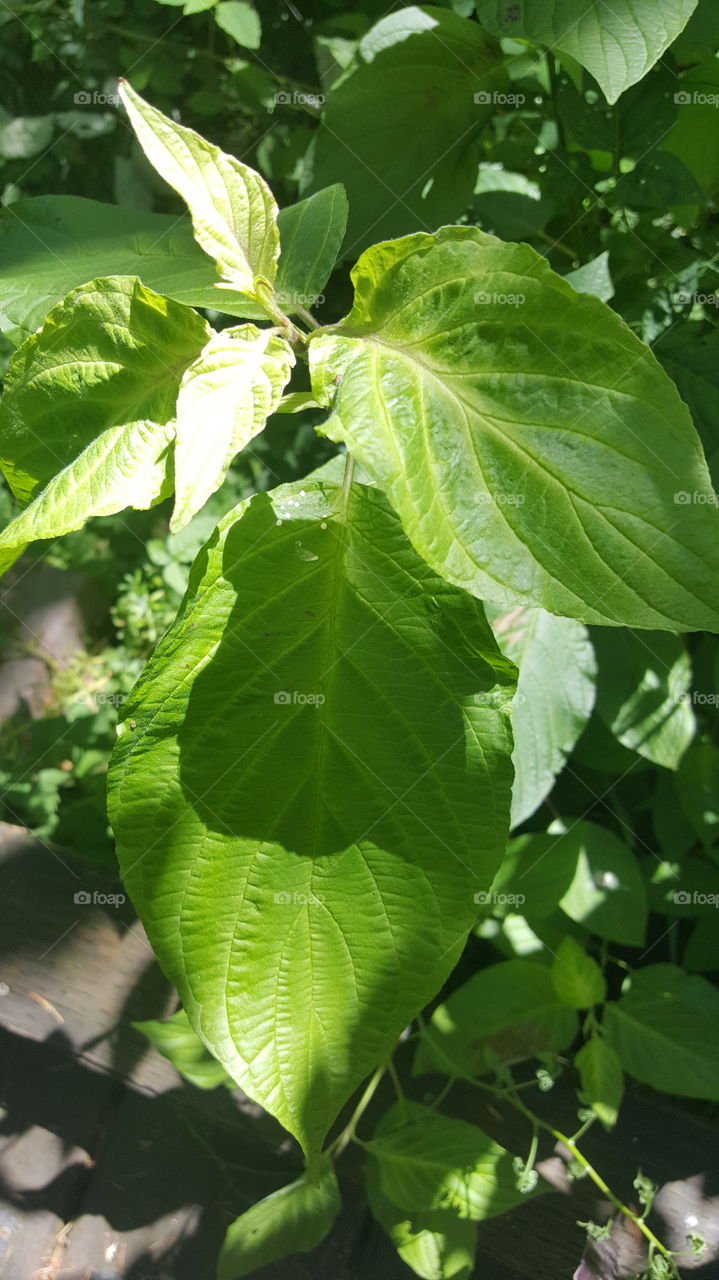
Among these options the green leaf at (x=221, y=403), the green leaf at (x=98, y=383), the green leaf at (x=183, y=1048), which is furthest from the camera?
the green leaf at (x=183, y=1048)

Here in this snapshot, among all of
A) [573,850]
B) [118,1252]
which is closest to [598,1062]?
[573,850]

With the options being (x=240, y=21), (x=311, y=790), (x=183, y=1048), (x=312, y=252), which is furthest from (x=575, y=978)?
(x=240, y=21)

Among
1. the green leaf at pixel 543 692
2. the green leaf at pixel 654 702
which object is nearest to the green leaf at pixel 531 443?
the green leaf at pixel 543 692

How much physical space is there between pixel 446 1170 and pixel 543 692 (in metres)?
0.63

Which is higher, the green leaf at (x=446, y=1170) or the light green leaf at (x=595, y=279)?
the light green leaf at (x=595, y=279)

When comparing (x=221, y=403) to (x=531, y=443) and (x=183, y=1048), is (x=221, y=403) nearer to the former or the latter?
(x=531, y=443)

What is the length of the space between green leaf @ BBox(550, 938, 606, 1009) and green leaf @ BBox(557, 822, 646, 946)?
46mm

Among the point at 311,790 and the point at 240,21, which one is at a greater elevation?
the point at 240,21

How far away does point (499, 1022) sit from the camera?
53.1 inches

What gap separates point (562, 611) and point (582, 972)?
33.8 inches

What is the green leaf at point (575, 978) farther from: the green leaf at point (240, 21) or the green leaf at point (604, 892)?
the green leaf at point (240, 21)

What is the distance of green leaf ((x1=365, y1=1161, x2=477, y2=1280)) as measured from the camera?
1200mm

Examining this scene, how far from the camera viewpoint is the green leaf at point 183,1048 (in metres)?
1.30

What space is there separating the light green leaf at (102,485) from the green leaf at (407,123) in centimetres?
55
